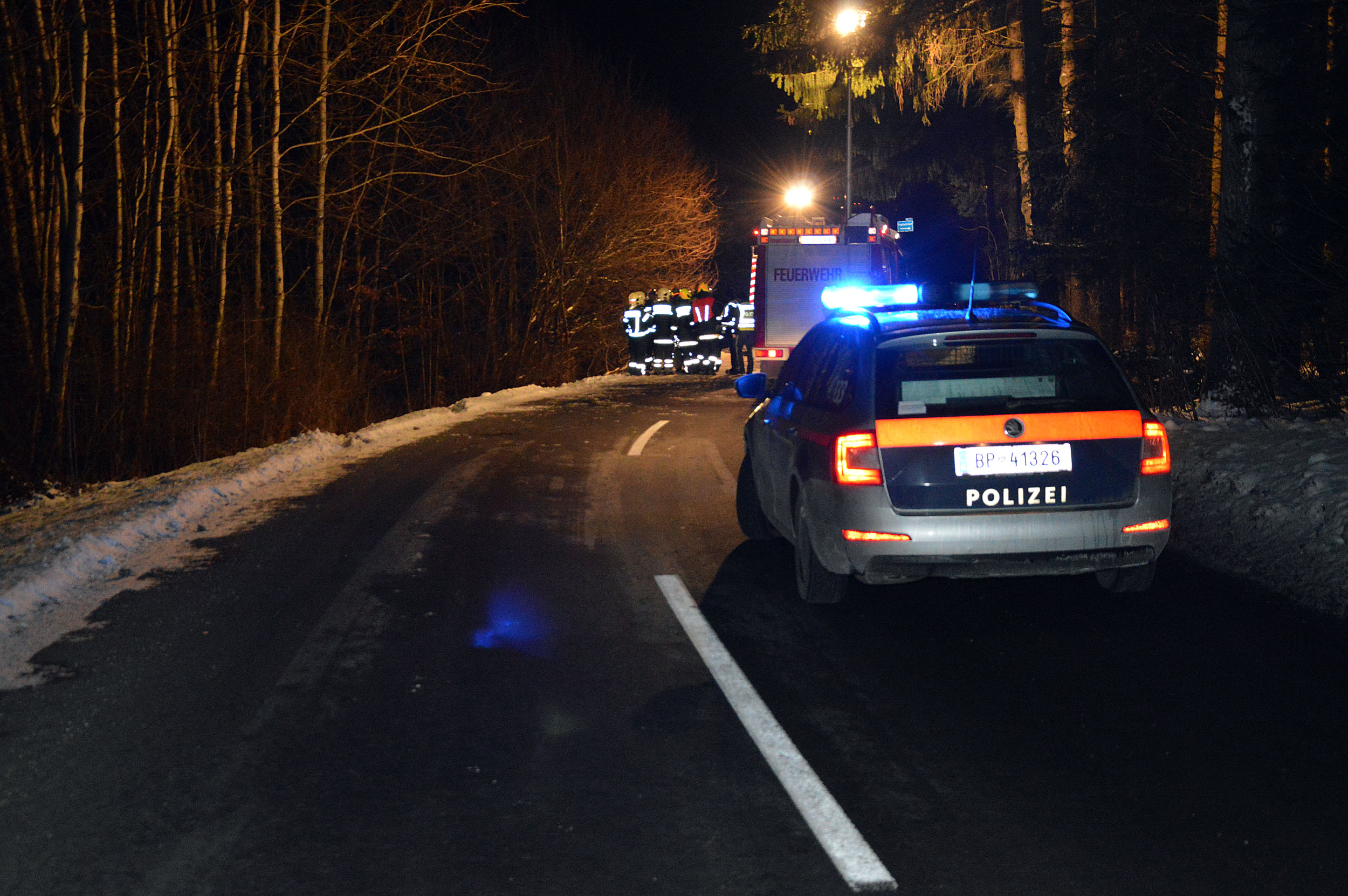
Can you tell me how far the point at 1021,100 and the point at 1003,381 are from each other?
1013 inches

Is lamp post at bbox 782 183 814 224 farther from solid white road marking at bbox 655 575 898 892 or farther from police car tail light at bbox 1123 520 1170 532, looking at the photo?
solid white road marking at bbox 655 575 898 892

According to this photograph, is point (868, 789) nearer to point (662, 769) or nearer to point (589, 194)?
point (662, 769)

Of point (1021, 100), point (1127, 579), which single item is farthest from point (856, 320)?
point (1021, 100)

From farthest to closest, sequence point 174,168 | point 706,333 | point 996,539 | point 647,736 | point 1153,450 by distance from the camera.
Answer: point 706,333, point 174,168, point 1153,450, point 996,539, point 647,736

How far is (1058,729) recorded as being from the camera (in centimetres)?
501

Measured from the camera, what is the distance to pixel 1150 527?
6480 mm

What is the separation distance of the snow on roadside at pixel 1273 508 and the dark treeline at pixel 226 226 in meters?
11.1

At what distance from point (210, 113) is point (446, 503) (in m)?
11.7

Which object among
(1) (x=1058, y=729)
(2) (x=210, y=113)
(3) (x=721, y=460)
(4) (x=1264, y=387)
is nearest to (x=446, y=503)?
(3) (x=721, y=460)

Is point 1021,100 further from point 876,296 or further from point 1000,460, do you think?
point 1000,460

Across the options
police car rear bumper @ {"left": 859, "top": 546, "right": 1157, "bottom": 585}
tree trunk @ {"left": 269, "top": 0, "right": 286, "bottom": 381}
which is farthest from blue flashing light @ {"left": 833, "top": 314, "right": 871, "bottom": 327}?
tree trunk @ {"left": 269, "top": 0, "right": 286, "bottom": 381}

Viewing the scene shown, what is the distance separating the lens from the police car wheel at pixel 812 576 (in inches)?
276

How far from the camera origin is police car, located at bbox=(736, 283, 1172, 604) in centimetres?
630

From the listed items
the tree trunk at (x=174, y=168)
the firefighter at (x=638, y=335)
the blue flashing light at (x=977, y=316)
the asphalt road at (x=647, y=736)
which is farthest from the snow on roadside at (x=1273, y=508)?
the firefighter at (x=638, y=335)
